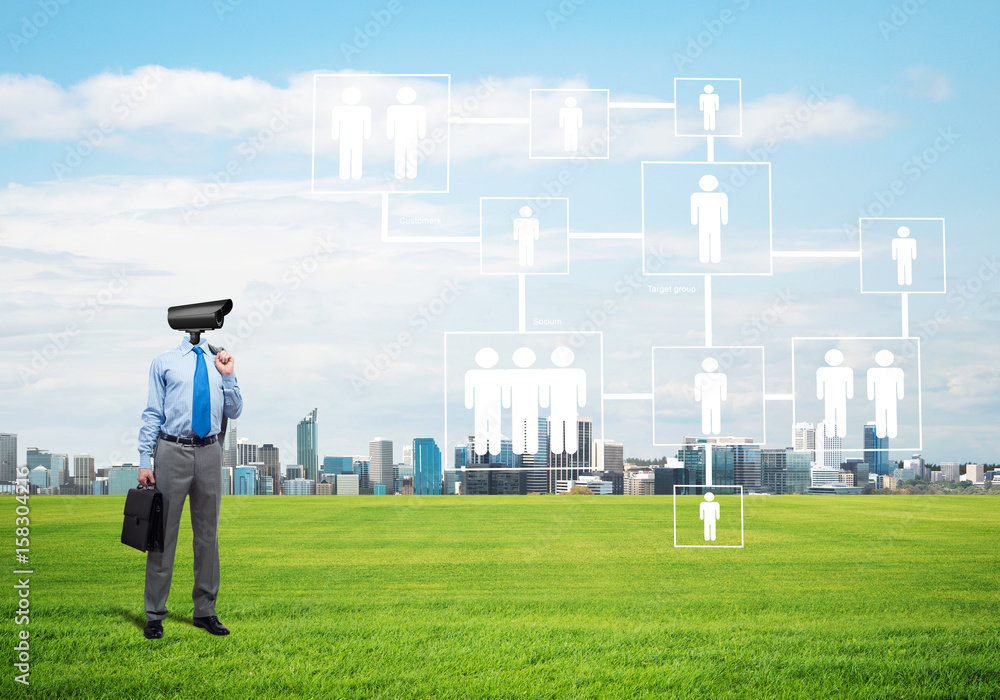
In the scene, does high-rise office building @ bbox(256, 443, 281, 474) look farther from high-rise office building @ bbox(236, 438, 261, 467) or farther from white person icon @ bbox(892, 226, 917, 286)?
white person icon @ bbox(892, 226, 917, 286)

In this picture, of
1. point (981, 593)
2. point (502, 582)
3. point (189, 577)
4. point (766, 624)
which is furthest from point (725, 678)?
point (189, 577)

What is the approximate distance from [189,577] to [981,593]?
9228 millimetres

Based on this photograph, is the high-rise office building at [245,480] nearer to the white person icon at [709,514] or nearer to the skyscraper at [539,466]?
the skyscraper at [539,466]

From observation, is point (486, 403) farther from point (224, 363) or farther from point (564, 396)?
point (224, 363)

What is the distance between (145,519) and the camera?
6.89 m

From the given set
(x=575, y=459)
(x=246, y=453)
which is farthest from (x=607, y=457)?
(x=246, y=453)

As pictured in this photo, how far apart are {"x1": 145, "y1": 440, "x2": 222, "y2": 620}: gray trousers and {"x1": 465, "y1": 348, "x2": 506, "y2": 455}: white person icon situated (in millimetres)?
5312

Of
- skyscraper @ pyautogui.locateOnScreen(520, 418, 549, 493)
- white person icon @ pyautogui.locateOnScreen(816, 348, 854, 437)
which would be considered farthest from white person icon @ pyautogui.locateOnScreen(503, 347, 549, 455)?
white person icon @ pyautogui.locateOnScreen(816, 348, 854, 437)

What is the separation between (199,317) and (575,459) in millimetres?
7158

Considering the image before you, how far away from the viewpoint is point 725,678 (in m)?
6.76

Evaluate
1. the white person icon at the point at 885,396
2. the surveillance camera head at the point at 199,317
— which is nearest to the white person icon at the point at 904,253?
the white person icon at the point at 885,396

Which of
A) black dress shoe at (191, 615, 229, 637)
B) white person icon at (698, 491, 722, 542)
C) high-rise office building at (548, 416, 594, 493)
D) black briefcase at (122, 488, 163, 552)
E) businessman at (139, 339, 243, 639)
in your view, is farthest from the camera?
high-rise office building at (548, 416, 594, 493)

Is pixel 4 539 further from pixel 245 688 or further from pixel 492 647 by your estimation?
pixel 492 647

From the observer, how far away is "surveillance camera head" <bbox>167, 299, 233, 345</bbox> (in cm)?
723
